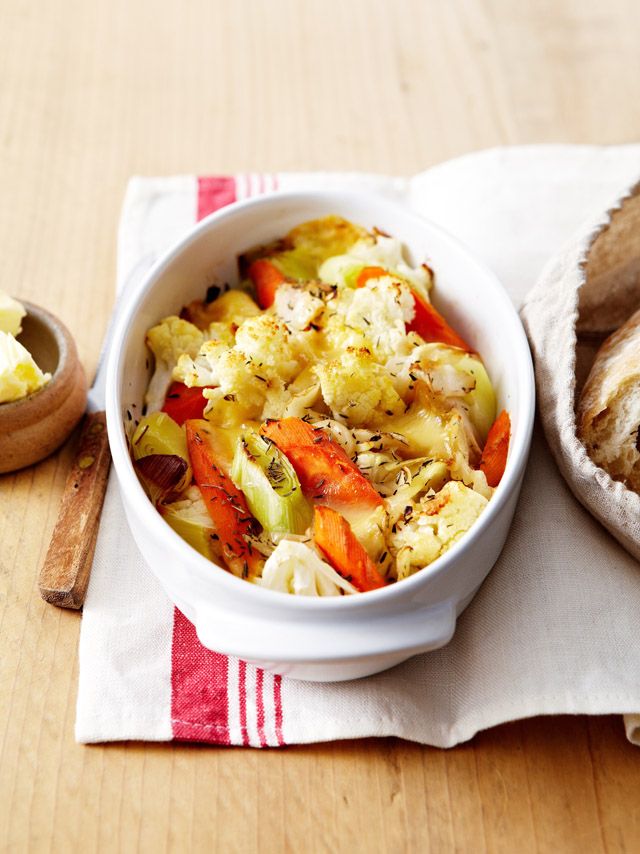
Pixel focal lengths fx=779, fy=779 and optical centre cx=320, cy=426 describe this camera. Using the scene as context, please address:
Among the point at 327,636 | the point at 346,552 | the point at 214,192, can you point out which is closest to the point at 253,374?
the point at 346,552

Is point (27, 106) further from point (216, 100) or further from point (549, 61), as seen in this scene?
point (549, 61)

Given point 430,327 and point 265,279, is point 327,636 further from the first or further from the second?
point 265,279

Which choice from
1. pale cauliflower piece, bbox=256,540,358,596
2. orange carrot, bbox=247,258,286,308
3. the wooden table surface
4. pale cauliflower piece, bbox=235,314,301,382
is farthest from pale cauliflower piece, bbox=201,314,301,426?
the wooden table surface

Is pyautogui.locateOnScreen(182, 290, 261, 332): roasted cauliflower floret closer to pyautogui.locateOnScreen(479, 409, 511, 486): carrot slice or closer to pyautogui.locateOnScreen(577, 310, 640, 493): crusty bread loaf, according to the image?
pyautogui.locateOnScreen(479, 409, 511, 486): carrot slice

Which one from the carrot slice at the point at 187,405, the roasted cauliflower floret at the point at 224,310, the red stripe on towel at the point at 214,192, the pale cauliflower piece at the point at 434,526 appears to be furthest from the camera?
the red stripe on towel at the point at 214,192

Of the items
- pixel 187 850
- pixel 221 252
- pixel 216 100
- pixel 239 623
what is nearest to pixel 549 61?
pixel 216 100

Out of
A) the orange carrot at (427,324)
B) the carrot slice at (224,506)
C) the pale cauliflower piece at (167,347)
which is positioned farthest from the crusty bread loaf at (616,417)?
the pale cauliflower piece at (167,347)

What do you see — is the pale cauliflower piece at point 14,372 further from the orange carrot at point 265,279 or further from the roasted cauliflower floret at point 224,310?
the orange carrot at point 265,279
